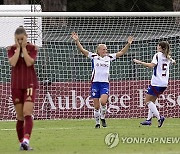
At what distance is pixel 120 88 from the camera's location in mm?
25219

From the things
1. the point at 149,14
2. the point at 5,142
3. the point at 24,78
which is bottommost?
the point at 5,142

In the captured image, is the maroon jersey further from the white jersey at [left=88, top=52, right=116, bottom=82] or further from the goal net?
the goal net

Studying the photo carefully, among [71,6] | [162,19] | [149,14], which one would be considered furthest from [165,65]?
[71,6]

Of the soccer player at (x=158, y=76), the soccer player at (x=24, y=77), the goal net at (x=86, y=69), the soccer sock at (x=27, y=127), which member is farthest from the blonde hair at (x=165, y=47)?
the soccer sock at (x=27, y=127)

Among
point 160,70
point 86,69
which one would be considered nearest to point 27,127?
point 160,70

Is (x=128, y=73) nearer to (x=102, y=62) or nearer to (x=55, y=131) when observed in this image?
(x=102, y=62)

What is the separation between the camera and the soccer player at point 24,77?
14984 millimetres

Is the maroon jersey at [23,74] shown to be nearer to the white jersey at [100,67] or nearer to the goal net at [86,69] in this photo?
the white jersey at [100,67]

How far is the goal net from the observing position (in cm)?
2455

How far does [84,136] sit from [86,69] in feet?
25.4

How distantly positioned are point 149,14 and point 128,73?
4025mm

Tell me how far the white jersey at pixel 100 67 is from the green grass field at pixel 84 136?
3.84 feet

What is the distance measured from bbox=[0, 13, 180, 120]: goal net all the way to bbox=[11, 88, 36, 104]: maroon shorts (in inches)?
361

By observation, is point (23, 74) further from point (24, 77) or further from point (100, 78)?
point (100, 78)
